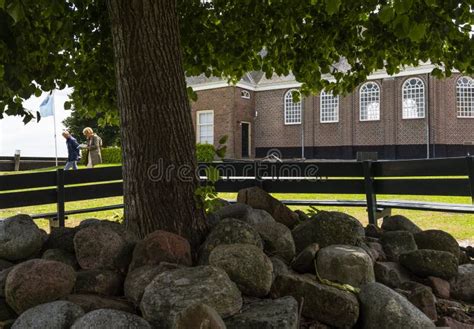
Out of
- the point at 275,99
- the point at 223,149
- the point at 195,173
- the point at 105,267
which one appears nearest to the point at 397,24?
the point at 223,149

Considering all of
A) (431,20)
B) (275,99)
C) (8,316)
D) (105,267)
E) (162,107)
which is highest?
(275,99)

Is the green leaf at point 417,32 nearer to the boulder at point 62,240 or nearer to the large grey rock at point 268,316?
the large grey rock at point 268,316

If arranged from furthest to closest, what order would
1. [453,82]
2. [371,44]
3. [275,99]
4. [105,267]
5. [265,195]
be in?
[275,99] → [453,82] → [371,44] → [265,195] → [105,267]

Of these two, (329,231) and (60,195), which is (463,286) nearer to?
(329,231)

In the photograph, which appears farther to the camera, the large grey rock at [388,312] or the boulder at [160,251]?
the boulder at [160,251]

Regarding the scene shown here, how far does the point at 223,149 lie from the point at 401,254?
1.44 meters

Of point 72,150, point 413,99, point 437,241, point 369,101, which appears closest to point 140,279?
point 437,241

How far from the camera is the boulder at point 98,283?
Answer: 2.21 m

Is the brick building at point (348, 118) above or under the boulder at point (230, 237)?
above

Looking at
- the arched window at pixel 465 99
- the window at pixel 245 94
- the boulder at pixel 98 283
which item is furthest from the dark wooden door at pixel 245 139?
the boulder at pixel 98 283

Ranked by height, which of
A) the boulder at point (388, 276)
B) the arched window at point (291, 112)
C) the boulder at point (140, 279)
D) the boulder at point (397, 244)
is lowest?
the boulder at point (388, 276)

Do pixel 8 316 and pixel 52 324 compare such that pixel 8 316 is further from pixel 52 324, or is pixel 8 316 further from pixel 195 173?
pixel 195 173

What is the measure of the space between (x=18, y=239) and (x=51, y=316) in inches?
38.8

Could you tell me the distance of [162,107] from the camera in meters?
2.88
